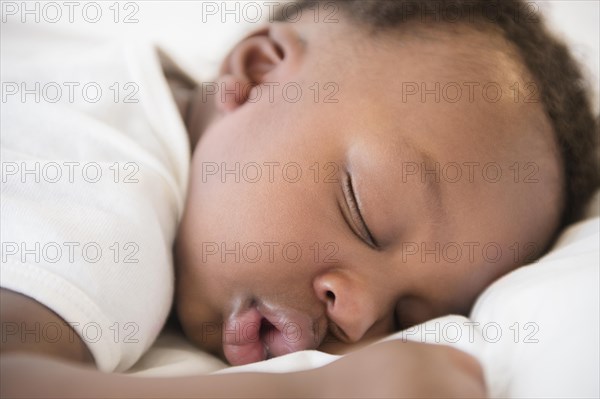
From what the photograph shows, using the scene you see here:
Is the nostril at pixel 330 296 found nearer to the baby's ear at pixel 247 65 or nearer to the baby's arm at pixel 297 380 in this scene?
the baby's arm at pixel 297 380

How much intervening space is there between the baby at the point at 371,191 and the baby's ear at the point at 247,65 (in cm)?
3

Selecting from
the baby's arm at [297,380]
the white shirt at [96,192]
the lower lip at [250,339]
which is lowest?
the lower lip at [250,339]

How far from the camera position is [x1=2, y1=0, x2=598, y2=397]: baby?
88 cm

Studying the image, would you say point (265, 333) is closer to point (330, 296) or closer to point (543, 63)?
point (330, 296)

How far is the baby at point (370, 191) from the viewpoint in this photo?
2.88ft

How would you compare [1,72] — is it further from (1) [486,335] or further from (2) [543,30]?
(2) [543,30]

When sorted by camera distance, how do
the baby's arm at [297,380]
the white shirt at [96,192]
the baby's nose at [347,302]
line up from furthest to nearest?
the baby's nose at [347,302] → the white shirt at [96,192] → the baby's arm at [297,380]

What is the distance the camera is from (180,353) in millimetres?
879

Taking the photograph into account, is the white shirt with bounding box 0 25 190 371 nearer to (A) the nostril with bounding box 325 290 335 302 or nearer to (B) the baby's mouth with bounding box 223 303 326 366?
(B) the baby's mouth with bounding box 223 303 326 366

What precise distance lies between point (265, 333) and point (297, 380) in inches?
11.7

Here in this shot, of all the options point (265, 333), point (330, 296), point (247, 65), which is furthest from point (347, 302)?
point (247, 65)

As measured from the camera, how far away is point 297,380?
610mm

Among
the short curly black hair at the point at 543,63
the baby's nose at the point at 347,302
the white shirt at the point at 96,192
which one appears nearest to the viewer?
the white shirt at the point at 96,192

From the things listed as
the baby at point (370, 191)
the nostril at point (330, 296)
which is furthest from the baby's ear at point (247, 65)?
the nostril at point (330, 296)
